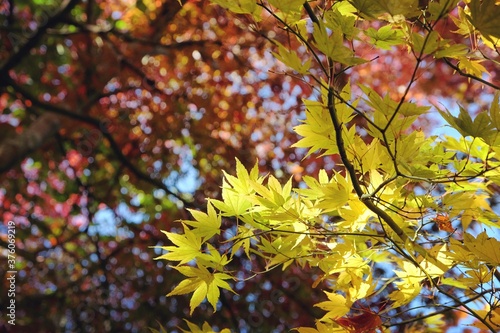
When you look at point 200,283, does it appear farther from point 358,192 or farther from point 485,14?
point 485,14

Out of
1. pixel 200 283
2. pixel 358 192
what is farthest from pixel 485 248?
pixel 200 283

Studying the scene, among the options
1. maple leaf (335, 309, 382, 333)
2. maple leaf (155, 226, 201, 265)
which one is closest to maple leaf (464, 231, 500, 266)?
maple leaf (335, 309, 382, 333)

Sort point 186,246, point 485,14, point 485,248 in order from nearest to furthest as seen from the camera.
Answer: point 485,14 < point 485,248 < point 186,246

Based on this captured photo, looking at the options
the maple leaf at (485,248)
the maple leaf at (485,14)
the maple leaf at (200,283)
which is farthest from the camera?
the maple leaf at (200,283)

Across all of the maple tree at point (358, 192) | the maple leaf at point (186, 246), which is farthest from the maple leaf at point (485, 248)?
the maple leaf at point (186, 246)

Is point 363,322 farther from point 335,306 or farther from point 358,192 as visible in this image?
point 358,192

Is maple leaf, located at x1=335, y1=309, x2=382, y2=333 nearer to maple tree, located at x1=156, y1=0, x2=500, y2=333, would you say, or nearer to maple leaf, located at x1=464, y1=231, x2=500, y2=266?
maple tree, located at x1=156, y1=0, x2=500, y2=333

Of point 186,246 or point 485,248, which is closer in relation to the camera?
point 485,248

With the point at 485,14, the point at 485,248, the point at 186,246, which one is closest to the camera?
the point at 485,14

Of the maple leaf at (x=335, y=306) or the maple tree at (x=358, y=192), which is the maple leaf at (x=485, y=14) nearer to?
the maple tree at (x=358, y=192)

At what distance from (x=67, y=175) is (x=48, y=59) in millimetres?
1408

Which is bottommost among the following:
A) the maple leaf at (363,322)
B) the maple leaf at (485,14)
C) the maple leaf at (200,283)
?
the maple leaf at (363,322)

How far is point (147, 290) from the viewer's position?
5133mm

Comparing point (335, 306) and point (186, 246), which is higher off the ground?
point (186, 246)
